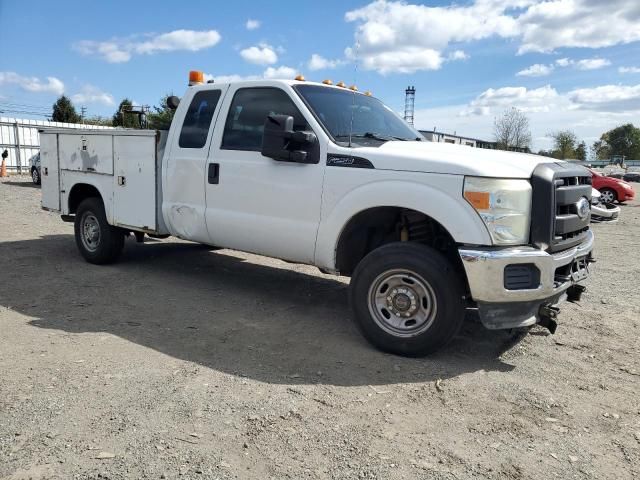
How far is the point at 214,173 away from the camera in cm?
531

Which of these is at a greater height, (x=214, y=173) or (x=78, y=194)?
(x=214, y=173)

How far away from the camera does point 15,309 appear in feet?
16.7

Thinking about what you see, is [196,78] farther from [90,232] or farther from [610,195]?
[610,195]

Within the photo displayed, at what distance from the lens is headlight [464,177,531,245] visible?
147 inches

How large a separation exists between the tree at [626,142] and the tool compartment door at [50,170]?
11993 cm

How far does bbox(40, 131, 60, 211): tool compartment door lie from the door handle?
3.06 m

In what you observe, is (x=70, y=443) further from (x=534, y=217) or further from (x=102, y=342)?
(x=534, y=217)

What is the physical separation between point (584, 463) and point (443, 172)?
2.05 meters

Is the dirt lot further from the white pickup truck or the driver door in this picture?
the driver door

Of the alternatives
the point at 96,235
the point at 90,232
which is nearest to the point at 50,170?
the point at 90,232

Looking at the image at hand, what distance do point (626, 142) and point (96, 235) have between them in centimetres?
12519

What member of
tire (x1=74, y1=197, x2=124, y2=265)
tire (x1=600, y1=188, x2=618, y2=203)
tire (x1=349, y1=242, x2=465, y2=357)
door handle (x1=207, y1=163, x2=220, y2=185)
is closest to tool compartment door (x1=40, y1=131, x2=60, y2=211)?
tire (x1=74, y1=197, x2=124, y2=265)

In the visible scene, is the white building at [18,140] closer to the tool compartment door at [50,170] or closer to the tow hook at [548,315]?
the tool compartment door at [50,170]

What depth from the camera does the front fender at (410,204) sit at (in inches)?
150
